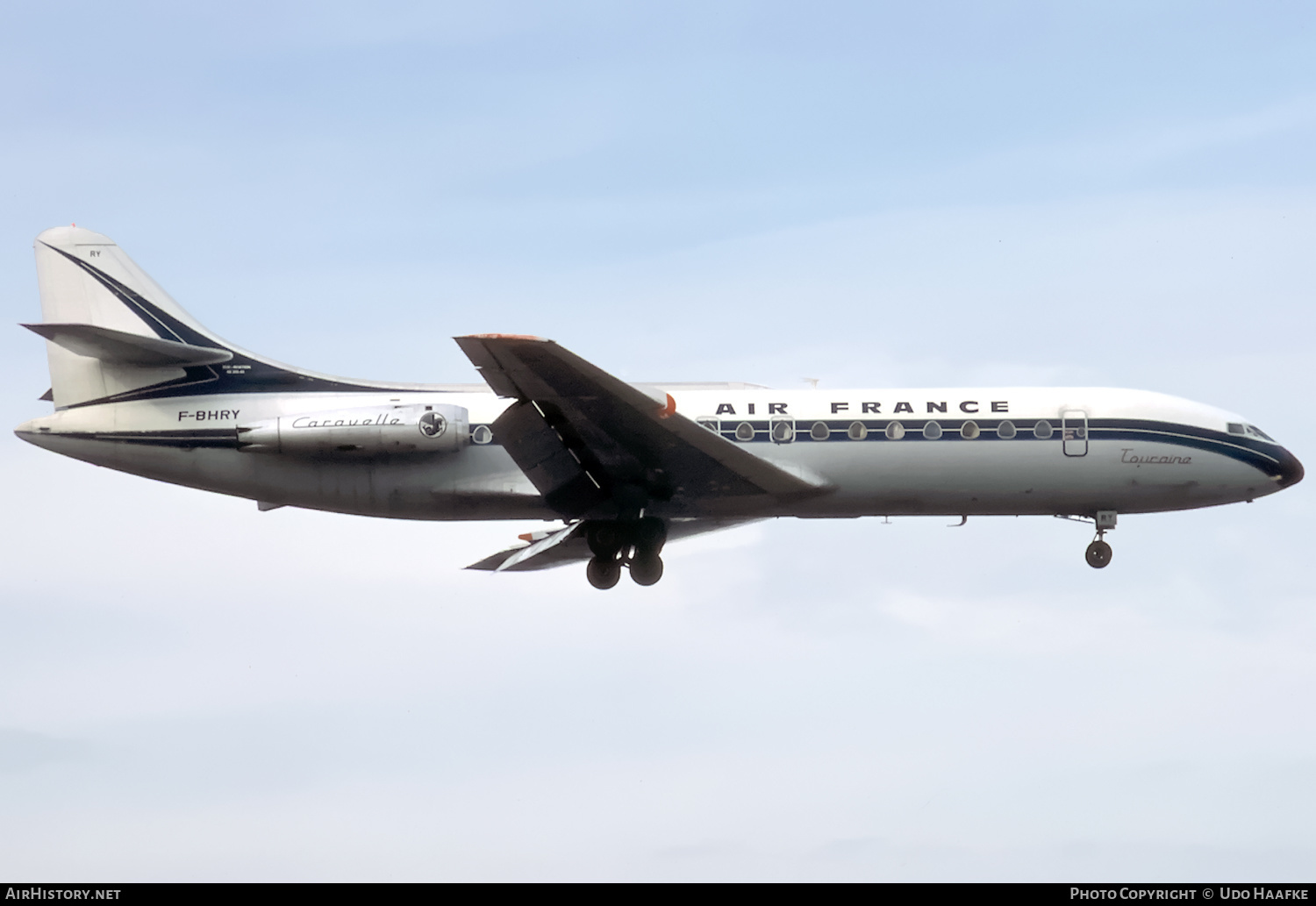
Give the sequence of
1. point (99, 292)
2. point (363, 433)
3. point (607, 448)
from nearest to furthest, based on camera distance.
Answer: point (607, 448) → point (363, 433) → point (99, 292)

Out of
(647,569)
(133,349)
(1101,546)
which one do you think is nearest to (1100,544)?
(1101,546)

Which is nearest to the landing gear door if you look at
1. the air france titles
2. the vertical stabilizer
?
the air france titles

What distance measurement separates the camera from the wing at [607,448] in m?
21.7

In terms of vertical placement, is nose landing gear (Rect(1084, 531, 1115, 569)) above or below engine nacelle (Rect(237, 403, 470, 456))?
below

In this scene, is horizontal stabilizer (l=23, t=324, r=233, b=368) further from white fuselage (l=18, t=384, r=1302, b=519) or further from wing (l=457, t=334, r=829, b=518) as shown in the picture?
wing (l=457, t=334, r=829, b=518)

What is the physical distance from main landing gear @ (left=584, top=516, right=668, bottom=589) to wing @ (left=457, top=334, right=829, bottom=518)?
0.29m

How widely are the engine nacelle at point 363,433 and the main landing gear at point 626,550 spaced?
3.21 metres

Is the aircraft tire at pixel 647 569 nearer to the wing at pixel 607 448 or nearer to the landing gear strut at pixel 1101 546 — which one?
the wing at pixel 607 448

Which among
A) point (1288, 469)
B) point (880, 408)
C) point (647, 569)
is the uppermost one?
point (880, 408)

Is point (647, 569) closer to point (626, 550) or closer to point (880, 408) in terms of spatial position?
point (626, 550)

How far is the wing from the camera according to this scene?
21.7m

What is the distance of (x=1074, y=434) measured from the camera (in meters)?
24.8

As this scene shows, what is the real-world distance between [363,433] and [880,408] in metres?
8.73

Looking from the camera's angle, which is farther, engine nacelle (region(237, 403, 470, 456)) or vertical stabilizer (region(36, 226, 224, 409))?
vertical stabilizer (region(36, 226, 224, 409))
